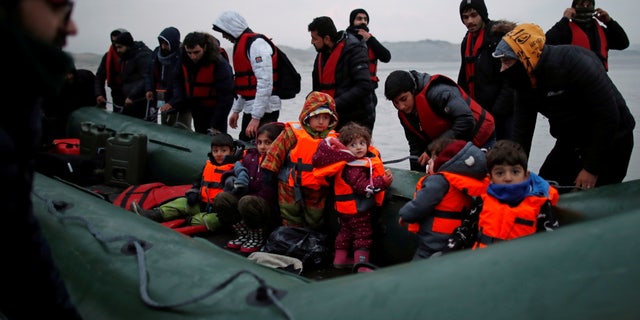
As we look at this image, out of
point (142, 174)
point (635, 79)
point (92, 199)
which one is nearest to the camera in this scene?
point (92, 199)

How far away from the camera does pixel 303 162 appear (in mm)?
2436

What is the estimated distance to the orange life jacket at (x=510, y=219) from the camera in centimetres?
163

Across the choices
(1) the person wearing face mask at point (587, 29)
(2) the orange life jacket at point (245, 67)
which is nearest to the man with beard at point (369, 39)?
(2) the orange life jacket at point (245, 67)

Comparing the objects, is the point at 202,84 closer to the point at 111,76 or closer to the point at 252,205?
the point at 111,76

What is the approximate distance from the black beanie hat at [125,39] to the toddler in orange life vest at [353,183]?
9.12 ft

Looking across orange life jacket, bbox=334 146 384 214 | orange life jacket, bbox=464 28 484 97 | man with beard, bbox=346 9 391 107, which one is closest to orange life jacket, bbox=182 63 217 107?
man with beard, bbox=346 9 391 107

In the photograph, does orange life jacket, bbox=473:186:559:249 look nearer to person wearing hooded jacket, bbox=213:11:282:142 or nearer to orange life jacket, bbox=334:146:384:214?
orange life jacket, bbox=334:146:384:214

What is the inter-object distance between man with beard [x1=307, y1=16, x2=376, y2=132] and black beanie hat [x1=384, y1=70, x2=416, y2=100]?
84 centimetres

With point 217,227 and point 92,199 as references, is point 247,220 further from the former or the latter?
point 92,199

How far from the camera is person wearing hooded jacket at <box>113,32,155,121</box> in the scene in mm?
4516

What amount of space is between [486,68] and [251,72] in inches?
55.0

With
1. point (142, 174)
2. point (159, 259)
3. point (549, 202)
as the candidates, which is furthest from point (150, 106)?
point (549, 202)

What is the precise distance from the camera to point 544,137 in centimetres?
534

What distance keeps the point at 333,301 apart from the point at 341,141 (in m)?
1.28
